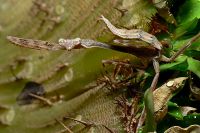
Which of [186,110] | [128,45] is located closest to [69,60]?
[128,45]

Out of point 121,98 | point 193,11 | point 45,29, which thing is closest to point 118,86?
point 121,98

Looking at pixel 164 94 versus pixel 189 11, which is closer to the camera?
pixel 164 94

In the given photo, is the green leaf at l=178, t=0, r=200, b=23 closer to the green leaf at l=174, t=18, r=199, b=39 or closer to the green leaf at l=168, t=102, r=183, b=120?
the green leaf at l=174, t=18, r=199, b=39

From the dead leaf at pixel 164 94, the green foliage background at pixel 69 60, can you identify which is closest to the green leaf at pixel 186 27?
the green foliage background at pixel 69 60

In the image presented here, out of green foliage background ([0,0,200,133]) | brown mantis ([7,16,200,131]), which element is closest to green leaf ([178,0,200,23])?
green foliage background ([0,0,200,133])

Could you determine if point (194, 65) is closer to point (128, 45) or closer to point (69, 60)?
point (128, 45)

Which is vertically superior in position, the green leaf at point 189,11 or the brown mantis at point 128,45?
the green leaf at point 189,11

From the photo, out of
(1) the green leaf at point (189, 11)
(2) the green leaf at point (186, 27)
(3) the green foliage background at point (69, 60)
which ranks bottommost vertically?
(3) the green foliage background at point (69, 60)

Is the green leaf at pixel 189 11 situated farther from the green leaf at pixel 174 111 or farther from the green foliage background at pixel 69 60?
the green leaf at pixel 174 111

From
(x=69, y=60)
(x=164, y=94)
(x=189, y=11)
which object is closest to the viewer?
(x=164, y=94)
